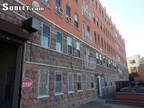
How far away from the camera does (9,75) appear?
29.3 ft

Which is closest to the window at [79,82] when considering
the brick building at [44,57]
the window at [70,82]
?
the brick building at [44,57]

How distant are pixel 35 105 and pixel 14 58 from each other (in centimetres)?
305

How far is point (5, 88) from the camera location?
8930 millimetres

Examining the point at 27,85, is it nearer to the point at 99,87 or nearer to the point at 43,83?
the point at 43,83

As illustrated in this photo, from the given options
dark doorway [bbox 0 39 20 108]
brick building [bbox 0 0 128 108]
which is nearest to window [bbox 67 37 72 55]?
brick building [bbox 0 0 128 108]

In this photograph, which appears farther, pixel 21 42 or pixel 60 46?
pixel 60 46

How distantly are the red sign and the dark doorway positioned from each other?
0.34 meters

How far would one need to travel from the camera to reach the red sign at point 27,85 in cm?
829

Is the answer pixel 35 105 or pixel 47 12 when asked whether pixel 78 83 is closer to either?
pixel 35 105

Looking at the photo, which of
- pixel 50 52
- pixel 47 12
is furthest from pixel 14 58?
pixel 47 12

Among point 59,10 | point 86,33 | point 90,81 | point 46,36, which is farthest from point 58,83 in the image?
point 86,33

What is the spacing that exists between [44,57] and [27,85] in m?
2.41

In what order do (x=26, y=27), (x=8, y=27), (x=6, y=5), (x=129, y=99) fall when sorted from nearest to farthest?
(x=8, y=27) → (x=6, y=5) → (x=26, y=27) → (x=129, y=99)

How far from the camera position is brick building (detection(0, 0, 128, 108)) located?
26.8 feet
